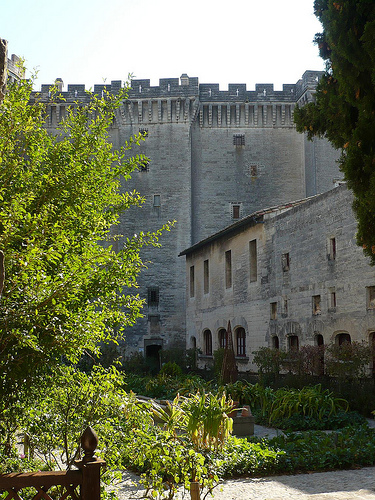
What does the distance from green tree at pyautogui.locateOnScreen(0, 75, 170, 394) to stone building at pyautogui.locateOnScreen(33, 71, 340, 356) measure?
2721 centimetres

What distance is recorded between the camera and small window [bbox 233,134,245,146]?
35062 millimetres

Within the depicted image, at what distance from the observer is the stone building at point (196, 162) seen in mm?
33312

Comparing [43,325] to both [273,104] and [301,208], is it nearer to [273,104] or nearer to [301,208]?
[301,208]

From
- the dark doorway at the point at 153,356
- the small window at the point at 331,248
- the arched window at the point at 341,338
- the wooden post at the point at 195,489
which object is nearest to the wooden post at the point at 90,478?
the wooden post at the point at 195,489

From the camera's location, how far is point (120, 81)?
114ft

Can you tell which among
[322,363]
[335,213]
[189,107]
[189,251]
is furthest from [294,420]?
[189,107]

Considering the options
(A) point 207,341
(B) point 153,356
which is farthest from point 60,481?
(B) point 153,356

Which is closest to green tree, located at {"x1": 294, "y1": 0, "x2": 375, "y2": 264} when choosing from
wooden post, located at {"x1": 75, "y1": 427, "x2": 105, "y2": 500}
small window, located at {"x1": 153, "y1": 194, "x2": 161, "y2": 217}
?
wooden post, located at {"x1": 75, "y1": 427, "x2": 105, "y2": 500}

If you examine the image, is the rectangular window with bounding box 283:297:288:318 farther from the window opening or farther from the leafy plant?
the leafy plant

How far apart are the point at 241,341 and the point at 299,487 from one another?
16386 mm

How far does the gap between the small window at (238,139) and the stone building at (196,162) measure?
0.20 ft

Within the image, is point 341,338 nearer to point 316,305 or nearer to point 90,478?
point 316,305

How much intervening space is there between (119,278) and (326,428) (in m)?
7.56

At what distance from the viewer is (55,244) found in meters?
4.21
